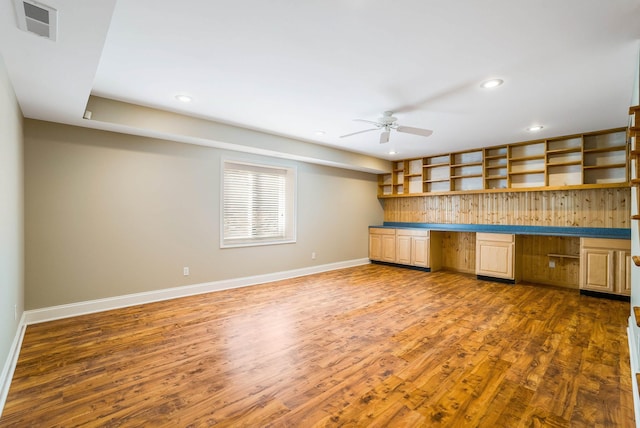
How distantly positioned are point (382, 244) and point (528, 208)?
2906mm

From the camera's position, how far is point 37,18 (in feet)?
5.52

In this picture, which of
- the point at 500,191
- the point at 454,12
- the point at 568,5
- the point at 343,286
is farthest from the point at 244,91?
the point at 500,191

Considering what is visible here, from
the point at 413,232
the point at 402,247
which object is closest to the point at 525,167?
the point at 413,232

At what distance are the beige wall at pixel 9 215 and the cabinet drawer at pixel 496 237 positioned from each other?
6.17 meters

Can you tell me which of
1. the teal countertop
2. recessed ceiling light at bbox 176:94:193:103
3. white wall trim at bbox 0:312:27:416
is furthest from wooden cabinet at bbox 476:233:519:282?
white wall trim at bbox 0:312:27:416

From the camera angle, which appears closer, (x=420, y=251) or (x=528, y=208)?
(x=528, y=208)

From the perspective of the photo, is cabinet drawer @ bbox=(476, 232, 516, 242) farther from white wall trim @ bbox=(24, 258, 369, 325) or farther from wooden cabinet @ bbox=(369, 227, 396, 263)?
white wall trim @ bbox=(24, 258, 369, 325)

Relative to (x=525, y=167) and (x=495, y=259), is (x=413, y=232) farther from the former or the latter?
(x=525, y=167)

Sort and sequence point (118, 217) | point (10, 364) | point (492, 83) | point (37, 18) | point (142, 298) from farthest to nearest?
point (142, 298), point (118, 217), point (492, 83), point (10, 364), point (37, 18)

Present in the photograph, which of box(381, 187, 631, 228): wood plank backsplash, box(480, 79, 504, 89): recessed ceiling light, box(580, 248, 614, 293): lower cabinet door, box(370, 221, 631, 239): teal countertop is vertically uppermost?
box(480, 79, 504, 89): recessed ceiling light

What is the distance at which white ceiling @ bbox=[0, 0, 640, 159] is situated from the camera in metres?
1.91

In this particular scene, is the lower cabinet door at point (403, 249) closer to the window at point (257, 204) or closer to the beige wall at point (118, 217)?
the window at point (257, 204)

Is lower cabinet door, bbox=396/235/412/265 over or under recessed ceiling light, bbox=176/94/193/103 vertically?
under

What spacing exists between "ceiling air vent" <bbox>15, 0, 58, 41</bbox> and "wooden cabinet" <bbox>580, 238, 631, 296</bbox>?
6.24 metres
